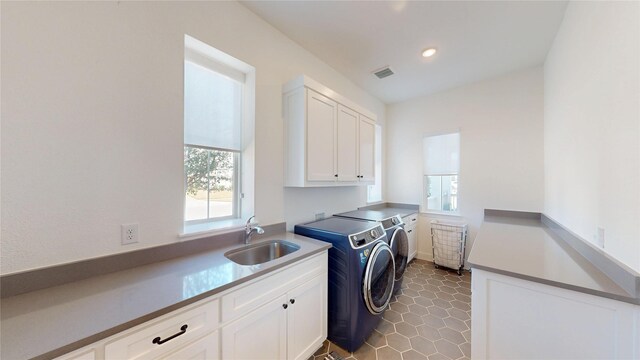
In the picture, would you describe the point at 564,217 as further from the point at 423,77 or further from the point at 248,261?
the point at 248,261

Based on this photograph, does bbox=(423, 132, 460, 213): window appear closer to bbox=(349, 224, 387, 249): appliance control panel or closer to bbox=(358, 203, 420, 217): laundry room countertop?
bbox=(358, 203, 420, 217): laundry room countertop

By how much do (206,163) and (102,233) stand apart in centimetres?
75

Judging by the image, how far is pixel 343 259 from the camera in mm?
1735

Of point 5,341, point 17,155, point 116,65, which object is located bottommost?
point 5,341

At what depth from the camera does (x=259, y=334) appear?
1.24 metres

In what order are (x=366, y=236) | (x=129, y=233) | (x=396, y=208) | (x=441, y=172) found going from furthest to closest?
(x=396, y=208), (x=441, y=172), (x=366, y=236), (x=129, y=233)

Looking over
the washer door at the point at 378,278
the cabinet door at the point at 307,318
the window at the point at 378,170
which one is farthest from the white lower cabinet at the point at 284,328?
the window at the point at 378,170

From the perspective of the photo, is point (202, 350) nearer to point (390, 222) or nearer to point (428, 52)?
point (390, 222)

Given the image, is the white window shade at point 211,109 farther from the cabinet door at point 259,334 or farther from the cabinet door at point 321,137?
the cabinet door at point 259,334

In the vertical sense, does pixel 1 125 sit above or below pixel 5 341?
above

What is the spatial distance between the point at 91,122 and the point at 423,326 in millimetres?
2890

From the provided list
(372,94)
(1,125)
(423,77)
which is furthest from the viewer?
(372,94)

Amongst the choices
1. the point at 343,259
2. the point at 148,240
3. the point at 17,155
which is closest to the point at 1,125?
the point at 17,155

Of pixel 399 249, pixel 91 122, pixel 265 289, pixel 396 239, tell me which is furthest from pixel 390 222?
pixel 91 122
